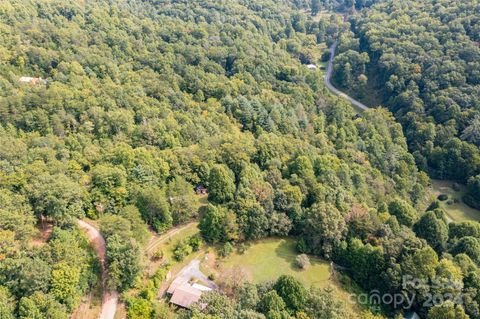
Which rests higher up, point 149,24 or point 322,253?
point 149,24

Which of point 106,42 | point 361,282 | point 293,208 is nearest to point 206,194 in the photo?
point 293,208

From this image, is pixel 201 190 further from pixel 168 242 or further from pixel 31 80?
pixel 31 80

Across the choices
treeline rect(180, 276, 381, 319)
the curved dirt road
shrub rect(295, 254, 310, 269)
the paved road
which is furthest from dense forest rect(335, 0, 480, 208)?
the curved dirt road

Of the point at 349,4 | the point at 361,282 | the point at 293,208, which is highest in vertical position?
the point at 349,4

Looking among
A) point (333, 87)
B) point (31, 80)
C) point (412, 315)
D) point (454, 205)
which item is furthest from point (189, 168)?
point (333, 87)

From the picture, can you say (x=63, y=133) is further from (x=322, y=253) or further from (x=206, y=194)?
(x=322, y=253)

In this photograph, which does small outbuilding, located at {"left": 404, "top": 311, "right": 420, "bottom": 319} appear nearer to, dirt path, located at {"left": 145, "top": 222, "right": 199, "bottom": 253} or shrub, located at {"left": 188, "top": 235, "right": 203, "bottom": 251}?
shrub, located at {"left": 188, "top": 235, "right": 203, "bottom": 251}
